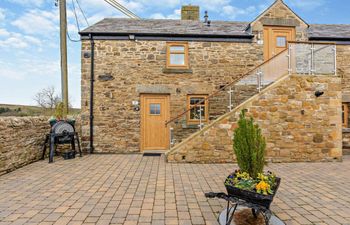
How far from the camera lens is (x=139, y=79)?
31.8 feet

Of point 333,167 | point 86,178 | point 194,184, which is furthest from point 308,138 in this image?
point 86,178

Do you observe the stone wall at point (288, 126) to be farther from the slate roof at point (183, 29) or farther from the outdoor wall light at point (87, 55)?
the outdoor wall light at point (87, 55)

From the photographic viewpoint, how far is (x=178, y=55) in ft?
32.4

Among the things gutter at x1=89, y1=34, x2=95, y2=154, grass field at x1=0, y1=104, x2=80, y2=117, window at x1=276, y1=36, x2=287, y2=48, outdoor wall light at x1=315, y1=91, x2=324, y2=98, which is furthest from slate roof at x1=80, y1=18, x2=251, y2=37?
grass field at x1=0, y1=104, x2=80, y2=117

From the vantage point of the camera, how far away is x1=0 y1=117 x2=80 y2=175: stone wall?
20.9ft

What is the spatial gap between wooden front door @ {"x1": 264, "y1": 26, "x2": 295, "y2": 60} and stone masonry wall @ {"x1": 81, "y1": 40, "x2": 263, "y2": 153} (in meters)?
0.69

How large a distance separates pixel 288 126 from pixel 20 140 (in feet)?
29.4

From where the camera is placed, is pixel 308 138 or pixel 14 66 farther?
pixel 14 66

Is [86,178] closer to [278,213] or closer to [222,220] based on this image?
[222,220]

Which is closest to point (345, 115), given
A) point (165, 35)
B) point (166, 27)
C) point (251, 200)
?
point (165, 35)

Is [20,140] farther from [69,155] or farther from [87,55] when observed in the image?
[87,55]

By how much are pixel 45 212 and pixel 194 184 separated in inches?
122

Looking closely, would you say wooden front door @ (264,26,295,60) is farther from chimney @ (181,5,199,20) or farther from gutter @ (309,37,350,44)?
chimney @ (181,5,199,20)

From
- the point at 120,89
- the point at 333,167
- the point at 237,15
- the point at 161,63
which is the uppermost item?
the point at 237,15
